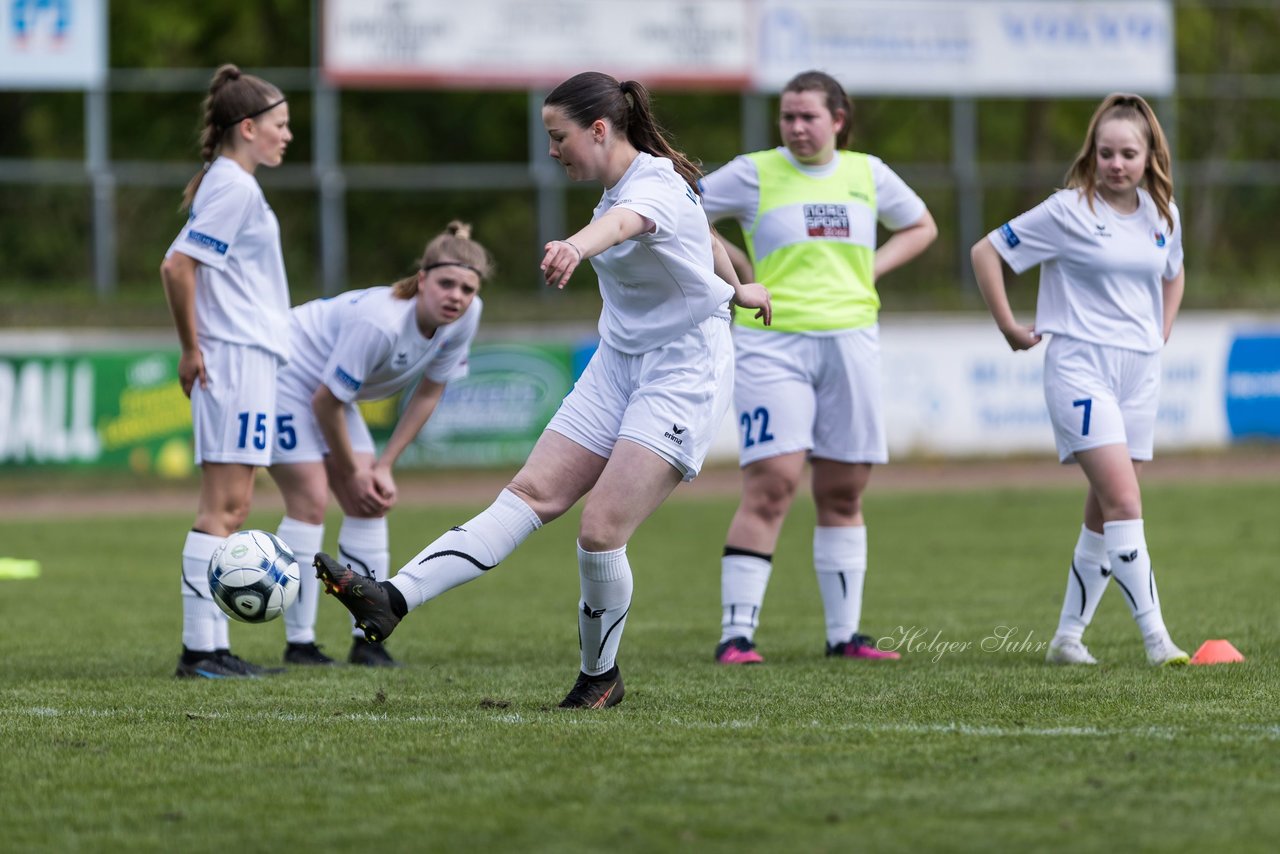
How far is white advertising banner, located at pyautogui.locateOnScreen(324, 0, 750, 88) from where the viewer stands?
76.3 feet

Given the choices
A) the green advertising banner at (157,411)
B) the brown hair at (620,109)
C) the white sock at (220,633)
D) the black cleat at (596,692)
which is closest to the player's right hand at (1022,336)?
the brown hair at (620,109)

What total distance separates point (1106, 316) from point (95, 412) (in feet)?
44.4

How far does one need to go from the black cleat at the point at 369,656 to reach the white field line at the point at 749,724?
161cm

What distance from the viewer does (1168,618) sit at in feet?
28.8

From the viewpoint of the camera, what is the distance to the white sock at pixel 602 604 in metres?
5.90

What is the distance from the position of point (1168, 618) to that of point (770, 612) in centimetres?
213

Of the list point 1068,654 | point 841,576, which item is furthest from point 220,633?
point 1068,654

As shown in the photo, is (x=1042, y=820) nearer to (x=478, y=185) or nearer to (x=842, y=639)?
(x=842, y=639)

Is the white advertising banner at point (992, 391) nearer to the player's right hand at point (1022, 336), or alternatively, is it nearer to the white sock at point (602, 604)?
the player's right hand at point (1022, 336)

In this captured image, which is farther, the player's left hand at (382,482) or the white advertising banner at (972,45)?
the white advertising banner at (972,45)

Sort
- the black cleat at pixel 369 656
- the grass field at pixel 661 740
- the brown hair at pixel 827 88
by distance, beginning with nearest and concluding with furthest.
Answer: the grass field at pixel 661 740 → the black cleat at pixel 369 656 → the brown hair at pixel 827 88

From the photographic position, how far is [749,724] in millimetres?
5680

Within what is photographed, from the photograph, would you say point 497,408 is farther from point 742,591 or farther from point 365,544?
point 742,591

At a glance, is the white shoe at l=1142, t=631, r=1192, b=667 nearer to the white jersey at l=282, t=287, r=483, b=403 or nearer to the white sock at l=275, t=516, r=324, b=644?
the white jersey at l=282, t=287, r=483, b=403
